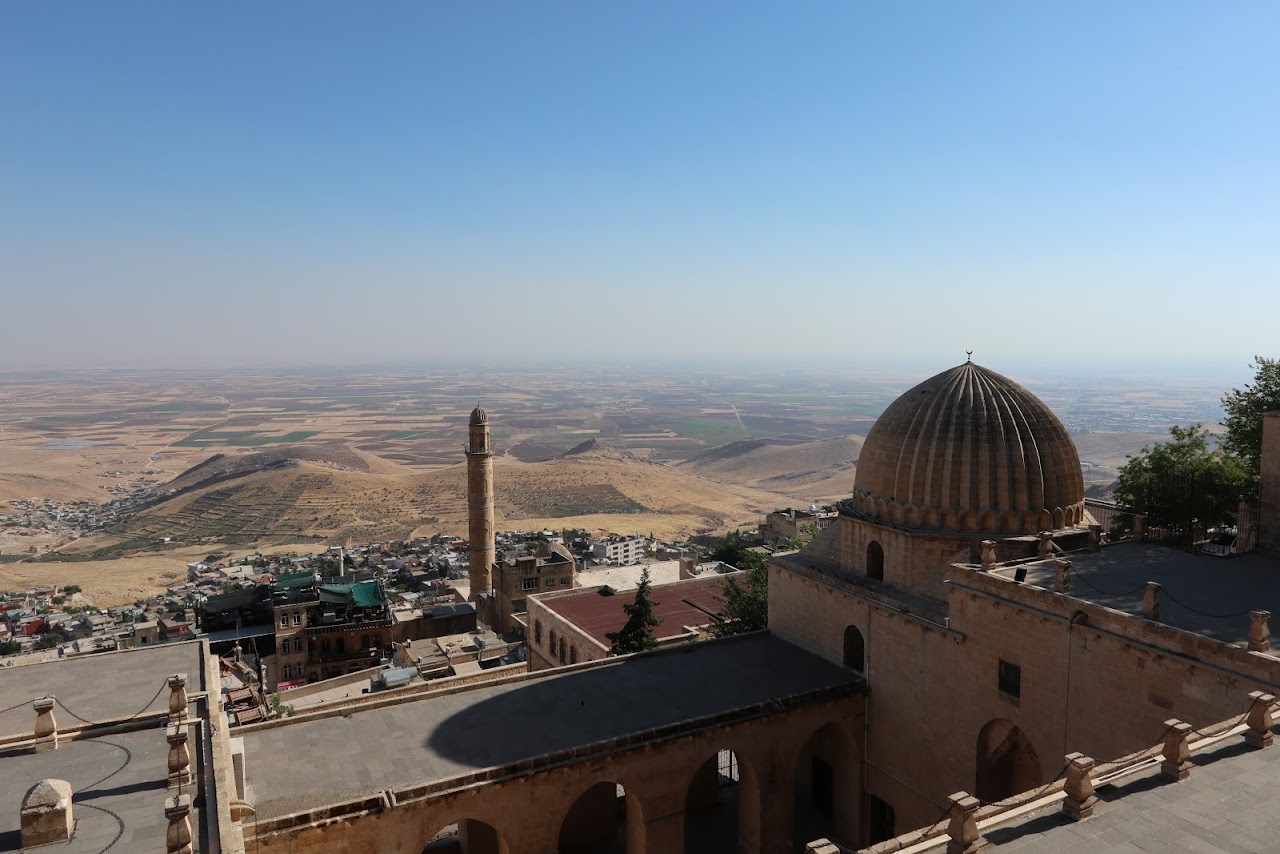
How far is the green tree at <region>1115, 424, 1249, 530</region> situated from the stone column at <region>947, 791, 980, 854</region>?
1724cm

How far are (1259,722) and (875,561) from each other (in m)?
11.0

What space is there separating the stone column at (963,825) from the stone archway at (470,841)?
501 inches

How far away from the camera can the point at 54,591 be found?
69.8 meters

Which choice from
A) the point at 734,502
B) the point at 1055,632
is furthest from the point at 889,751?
the point at 734,502

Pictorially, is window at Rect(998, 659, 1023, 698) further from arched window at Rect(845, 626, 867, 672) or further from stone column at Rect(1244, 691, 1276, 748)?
stone column at Rect(1244, 691, 1276, 748)

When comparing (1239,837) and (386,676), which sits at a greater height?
(1239,837)

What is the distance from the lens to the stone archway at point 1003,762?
18.0 meters

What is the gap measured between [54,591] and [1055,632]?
82218mm

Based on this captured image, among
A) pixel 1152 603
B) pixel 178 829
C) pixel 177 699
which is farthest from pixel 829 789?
pixel 178 829

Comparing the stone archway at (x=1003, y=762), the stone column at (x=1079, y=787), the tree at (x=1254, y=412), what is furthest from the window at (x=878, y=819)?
the tree at (x=1254, y=412)

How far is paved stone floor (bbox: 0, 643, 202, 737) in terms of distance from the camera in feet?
49.9

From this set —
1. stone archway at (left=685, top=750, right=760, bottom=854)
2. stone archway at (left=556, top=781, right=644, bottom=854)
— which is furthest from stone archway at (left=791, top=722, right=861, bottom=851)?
stone archway at (left=556, top=781, right=644, bottom=854)

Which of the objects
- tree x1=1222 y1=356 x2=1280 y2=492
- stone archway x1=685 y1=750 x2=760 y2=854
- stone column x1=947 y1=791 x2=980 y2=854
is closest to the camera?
stone column x1=947 y1=791 x2=980 y2=854

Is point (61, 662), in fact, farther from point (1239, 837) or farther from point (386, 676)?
point (1239, 837)
